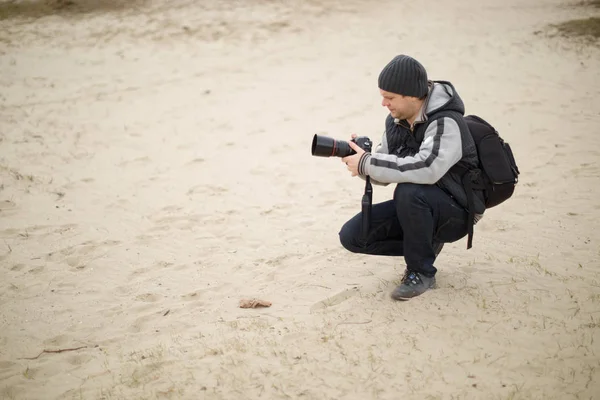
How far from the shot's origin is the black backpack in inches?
131

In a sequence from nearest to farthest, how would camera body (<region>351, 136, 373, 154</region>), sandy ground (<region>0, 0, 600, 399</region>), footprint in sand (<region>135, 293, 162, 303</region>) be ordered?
sandy ground (<region>0, 0, 600, 399</region>)
camera body (<region>351, 136, 373, 154</region>)
footprint in sand (<region>135, 293, 162, 303</region>)

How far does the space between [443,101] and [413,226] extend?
0.73 meters

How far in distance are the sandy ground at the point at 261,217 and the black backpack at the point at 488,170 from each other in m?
0.70

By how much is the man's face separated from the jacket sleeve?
157 mm

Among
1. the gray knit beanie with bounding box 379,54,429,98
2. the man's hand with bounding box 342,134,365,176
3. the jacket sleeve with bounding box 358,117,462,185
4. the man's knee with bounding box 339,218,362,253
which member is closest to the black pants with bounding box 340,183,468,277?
the man's knee with bounding box 339,218,362,253

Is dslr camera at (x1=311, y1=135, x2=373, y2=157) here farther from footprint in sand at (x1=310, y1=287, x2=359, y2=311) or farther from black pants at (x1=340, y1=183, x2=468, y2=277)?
footprint in sand at (x1=310, y1=287, x2=359, y2=311)

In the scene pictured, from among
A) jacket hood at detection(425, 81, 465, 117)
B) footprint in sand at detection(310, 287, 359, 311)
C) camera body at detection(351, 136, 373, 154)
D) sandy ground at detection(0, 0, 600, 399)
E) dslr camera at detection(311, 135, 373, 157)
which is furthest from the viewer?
footprint in sand at detection(310, 287, 359, 311)

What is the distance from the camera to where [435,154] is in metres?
3.21

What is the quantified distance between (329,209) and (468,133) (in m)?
2.30

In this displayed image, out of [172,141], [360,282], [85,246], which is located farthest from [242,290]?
[172,141]

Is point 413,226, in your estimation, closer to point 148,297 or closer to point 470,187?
point 470,187

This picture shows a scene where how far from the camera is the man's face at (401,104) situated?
3.34 meters

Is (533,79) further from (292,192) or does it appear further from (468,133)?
(468,133)

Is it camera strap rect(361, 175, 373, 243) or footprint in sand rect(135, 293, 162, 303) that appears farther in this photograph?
footprint in sand rect(135, 293, 162, 303)
